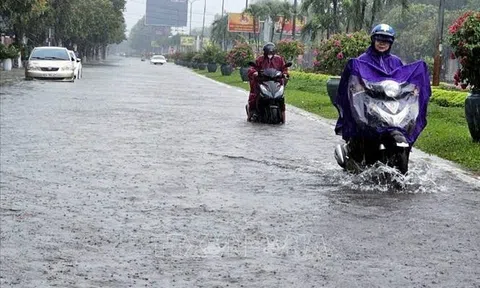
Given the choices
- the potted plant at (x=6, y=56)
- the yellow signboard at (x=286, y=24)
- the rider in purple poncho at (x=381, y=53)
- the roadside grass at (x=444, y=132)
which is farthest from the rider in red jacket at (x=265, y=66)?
the yellow signboard at (x=286, y=24)

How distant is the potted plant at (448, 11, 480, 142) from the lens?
14.5m

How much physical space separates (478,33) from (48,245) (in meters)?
9.63

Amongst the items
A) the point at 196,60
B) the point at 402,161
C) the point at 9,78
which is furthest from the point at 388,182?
the point at 196,60

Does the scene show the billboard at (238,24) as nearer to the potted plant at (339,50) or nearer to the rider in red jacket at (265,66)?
the potted plant at (339,50)

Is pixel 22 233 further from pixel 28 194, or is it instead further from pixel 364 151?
pixel 364 151

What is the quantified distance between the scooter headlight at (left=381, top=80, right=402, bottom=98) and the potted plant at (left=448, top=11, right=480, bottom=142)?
418cm

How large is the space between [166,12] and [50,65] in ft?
451

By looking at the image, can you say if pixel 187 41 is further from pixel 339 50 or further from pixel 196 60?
pixel 339 50

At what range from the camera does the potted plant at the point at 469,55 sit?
14494 mm

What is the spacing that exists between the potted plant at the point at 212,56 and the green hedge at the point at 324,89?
26775 mm

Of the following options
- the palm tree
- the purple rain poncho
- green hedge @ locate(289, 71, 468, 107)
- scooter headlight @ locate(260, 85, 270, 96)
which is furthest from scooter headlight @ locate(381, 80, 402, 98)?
the palm tree

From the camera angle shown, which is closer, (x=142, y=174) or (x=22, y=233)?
(x=22, y=233)

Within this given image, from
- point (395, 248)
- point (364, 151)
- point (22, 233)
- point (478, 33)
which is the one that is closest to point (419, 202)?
point (364, 151)

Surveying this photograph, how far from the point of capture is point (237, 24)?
347ft
